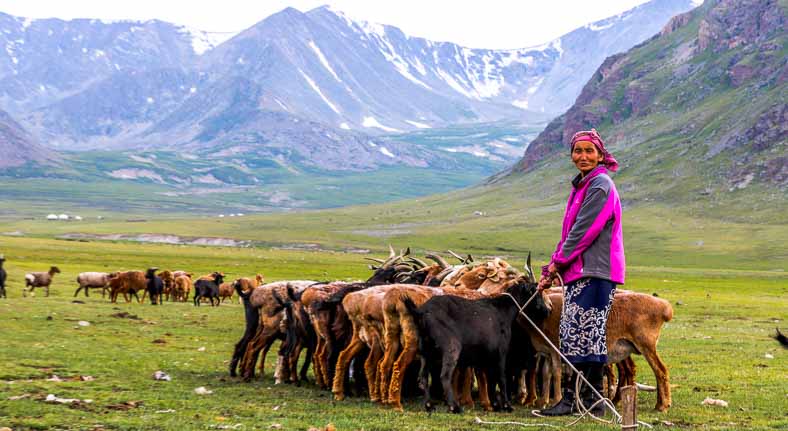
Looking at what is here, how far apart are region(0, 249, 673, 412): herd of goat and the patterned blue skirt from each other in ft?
3.12

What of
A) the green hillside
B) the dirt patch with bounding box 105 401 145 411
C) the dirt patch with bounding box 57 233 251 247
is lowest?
the dirt patch with bounding box 105 401 145 411

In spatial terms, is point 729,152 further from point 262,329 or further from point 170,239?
point 262,329

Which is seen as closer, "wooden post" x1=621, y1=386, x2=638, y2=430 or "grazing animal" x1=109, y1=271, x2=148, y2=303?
"wooden post" x1=621, y1=386, x2=638, y2=430

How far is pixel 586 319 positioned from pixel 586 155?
2.29m

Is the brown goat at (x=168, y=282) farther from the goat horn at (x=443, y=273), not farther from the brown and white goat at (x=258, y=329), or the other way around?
the goat horn at (x=443, y=273)

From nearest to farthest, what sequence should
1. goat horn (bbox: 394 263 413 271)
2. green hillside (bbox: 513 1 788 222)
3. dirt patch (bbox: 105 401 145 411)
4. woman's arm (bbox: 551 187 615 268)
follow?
woman's arm (bbox: 551 187 615 268) < dirt patch (bbox: 105 401 145 411) < goat horn (bbox: 394 263 413 271) < green hillside (bbox: 513 1 788 222)

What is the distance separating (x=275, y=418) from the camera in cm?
1198

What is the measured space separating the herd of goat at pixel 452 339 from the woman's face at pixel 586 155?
1.69m

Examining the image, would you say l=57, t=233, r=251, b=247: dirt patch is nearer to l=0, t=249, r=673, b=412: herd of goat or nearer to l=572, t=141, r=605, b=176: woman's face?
l=0, t=249, r=673, b=412: herd of goat

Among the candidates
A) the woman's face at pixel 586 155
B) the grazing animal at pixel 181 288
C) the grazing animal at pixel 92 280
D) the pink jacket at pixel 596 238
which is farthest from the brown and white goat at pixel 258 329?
the grazing animal at pixel 181 288

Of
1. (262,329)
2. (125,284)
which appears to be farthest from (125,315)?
(262,329)

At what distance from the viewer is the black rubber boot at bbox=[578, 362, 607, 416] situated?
1209 centimetres

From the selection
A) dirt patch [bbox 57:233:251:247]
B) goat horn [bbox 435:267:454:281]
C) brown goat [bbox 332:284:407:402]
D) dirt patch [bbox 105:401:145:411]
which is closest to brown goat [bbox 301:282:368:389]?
brown goat [bbox 332:284:407:402]

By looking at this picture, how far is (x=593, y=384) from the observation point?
12.2 m
